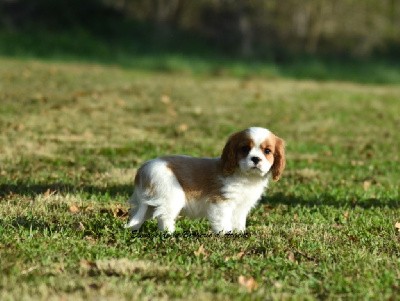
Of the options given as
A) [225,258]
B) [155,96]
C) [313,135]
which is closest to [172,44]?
[155,96]

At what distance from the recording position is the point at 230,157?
6164mm

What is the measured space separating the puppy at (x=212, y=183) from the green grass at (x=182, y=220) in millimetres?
187

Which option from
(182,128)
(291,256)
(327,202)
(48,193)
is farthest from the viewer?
(182,128)

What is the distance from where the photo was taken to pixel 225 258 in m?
5.54

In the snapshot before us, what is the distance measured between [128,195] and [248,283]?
342cm

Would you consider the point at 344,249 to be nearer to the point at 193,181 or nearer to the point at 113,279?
→ the point at 193,181

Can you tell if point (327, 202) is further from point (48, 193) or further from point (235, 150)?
point (48, 193)

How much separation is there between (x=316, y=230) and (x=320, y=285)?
64.7 inches

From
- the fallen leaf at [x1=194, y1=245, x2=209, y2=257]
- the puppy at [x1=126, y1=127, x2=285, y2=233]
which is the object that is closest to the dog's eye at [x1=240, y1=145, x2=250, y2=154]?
the puppy at [x1=126, y1=127, x2=285, y2=233]

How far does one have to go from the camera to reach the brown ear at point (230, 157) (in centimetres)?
614

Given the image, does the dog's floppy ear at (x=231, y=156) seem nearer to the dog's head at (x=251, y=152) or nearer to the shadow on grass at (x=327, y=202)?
the dog's head at (x=251, y=152)

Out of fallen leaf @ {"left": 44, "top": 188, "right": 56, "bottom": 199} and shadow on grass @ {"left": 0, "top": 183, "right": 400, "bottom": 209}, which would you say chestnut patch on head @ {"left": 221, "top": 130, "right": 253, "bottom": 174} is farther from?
fallen leaf @ {"left": 44, "top": 188, "right": 56, "bottom": 199}

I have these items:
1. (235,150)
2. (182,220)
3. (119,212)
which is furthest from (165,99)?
(235,150)

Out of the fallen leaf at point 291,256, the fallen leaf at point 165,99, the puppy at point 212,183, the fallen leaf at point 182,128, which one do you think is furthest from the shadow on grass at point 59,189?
the fallen leaf at point 165,99
